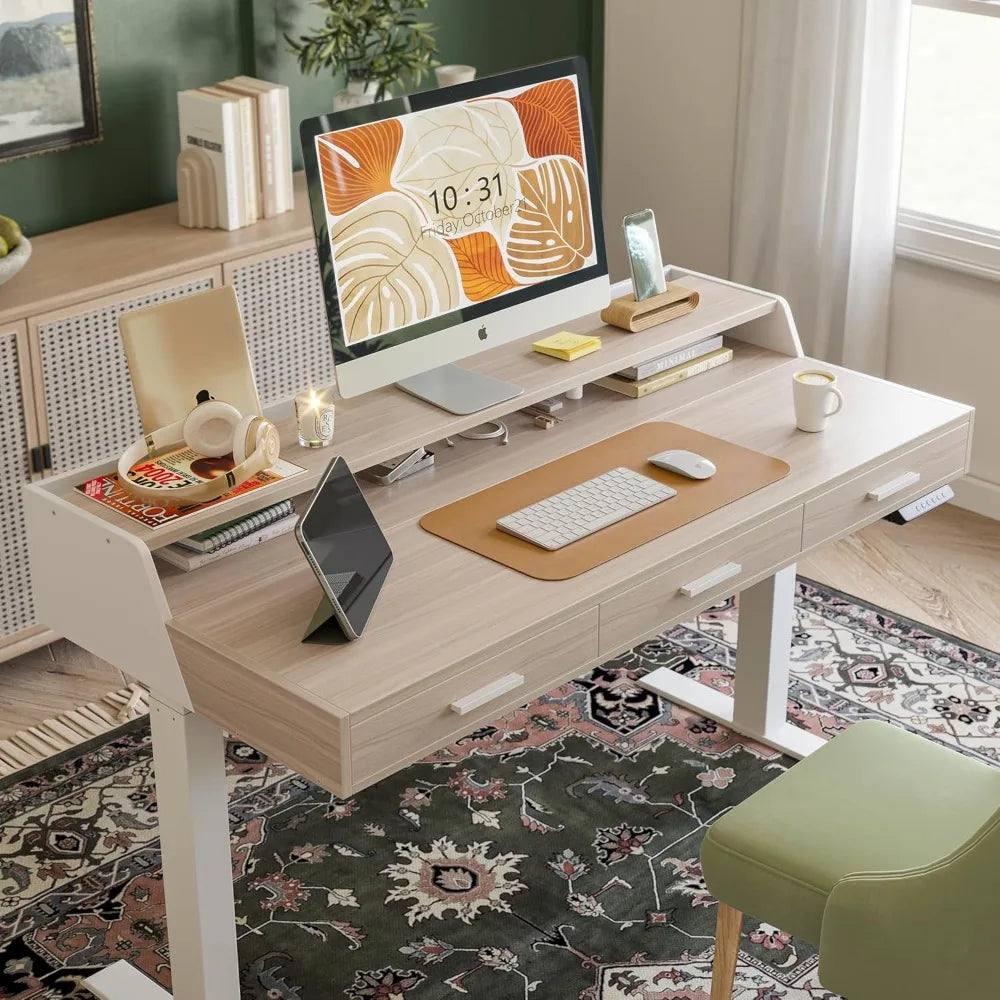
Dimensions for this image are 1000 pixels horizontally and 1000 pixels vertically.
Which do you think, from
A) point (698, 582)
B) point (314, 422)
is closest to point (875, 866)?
point (698, 582)

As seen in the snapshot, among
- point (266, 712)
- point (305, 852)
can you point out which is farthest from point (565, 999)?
point (266, 712)

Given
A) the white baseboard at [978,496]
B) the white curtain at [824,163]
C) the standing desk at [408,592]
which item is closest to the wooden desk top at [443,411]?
the standing desk at [408,592]

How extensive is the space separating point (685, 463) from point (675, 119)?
222 cm

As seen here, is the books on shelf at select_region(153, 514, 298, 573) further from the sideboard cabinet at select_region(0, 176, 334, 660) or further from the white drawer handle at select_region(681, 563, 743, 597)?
the sideboard cabinet at select_region(0, 176, 334, 660)

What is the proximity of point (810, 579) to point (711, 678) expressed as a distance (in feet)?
1.78

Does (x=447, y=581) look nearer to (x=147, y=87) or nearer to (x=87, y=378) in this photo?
(x=87, y=378)

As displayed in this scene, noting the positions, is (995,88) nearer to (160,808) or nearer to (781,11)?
(781,11)

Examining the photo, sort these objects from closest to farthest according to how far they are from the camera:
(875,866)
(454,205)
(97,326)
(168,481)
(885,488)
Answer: (875,866)
(168,481)
(454,205)
(885,488)
(97,326)

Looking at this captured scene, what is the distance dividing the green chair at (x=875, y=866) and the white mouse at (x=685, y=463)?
0.46 m

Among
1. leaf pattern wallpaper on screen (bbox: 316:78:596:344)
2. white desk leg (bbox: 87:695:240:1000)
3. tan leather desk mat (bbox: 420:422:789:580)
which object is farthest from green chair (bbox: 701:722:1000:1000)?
leaf pattern wallpaper on screen (bbox: 316:78:596:344)

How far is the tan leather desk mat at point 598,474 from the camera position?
2.14 meters

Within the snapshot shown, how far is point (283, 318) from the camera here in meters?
3.57

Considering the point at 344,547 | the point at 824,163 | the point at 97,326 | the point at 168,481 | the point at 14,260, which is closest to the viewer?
the point at 344,547

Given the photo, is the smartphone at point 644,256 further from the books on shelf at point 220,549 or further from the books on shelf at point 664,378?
the books on shelf at point 220,549
